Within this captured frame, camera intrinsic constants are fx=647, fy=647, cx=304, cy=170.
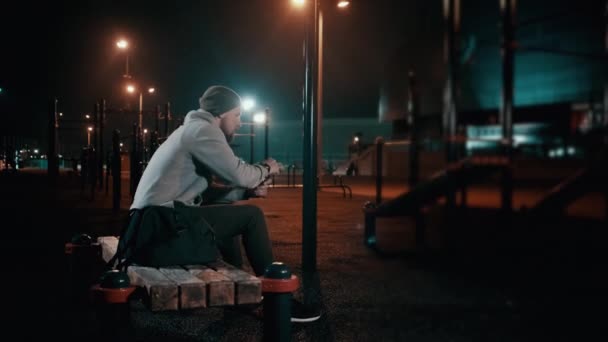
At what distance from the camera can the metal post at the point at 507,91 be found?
3.12 meters

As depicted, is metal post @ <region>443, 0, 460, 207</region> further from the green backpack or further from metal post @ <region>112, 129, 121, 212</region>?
metal post @ <region>112, 129, 121, 212</region>

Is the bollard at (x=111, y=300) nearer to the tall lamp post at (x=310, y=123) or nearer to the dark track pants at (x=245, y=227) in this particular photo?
the dark track pants at (x=245, y=227)

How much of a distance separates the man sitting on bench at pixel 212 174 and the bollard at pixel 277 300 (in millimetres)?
764

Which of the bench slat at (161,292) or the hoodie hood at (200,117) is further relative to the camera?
the hoodie hood at (200,117)

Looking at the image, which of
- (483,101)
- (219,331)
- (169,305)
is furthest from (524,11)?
(169,305)

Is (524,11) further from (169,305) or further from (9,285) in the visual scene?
(9,285)

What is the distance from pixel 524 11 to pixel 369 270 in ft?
9.80

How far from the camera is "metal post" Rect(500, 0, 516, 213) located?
312 cm

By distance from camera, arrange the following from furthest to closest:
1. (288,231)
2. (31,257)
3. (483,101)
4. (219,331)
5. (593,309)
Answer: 1. (288,231)
2. (31,257)
3. (593,309)
4. (219,331)
5. (483,101)

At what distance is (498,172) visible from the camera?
10.7 feet

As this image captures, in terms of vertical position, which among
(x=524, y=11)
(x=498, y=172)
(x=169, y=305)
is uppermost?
(x=524, y=11)

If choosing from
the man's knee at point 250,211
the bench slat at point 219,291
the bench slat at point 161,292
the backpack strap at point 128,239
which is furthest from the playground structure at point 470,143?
the backpack strap at point 128,239

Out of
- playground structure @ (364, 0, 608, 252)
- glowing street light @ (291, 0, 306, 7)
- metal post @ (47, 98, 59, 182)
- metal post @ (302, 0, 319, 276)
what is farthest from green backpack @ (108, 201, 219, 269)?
glowing street light @ (291, 0, 306, 7)

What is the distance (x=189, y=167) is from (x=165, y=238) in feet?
1.77
